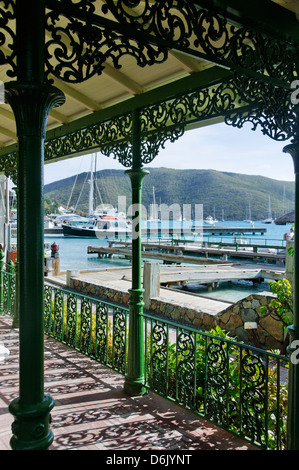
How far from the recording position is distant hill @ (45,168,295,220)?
99.9 meters

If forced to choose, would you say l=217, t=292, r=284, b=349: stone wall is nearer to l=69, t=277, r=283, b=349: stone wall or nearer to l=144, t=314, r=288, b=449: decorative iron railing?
l=69, t=277, r=283, b=349: stone wall

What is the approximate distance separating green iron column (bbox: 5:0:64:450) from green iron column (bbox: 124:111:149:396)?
2689 mm

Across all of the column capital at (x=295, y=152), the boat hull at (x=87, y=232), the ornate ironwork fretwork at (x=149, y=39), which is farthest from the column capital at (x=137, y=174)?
the boat hull at (x=87, y=232)

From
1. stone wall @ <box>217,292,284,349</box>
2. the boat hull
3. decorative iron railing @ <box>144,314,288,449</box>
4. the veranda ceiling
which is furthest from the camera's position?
the boat hull

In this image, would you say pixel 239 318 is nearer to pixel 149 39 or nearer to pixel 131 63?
pixel 131 63

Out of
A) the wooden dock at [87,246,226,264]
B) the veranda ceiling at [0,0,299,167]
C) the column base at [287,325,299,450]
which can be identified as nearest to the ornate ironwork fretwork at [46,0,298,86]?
the veranda ceiling at [0,0,299,167]

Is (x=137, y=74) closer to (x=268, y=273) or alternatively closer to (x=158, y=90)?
(x=158, y=90)

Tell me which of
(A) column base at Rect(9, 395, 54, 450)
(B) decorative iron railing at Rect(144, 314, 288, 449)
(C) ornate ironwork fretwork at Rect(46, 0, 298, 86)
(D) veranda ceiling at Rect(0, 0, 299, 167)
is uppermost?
(D) veranda ceiling at Rect(0, 0, 299, 167)

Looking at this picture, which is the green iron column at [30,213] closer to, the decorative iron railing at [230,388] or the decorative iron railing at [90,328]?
the decorative iron railing at [230,388]

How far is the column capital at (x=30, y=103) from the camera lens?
191 centimetres

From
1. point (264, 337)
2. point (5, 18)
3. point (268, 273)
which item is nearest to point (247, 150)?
point (268, 273)

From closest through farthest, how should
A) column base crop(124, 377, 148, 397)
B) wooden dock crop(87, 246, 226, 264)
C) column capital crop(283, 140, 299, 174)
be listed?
column capital crop(283, 140, 299, 174) → column base crop(124, 377, 148, 397) → wooden dock crop(87, 246, 226, 264)

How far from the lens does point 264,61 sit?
2695mm

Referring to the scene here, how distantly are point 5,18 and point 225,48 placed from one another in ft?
4.45
